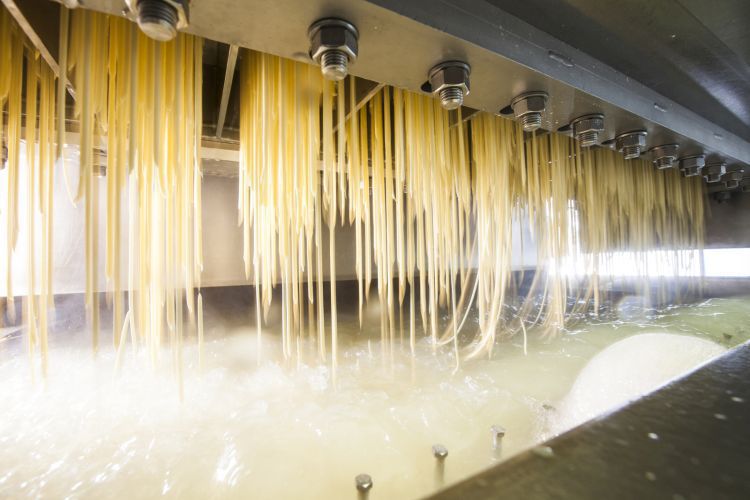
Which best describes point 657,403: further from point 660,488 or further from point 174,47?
point 174,47

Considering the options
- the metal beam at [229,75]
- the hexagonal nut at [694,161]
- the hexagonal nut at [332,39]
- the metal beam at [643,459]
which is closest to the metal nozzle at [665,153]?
the hexagonal nut at [694,161]

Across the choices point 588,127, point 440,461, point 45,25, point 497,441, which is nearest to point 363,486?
point 440,461

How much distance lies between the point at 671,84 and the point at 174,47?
1.46 meters

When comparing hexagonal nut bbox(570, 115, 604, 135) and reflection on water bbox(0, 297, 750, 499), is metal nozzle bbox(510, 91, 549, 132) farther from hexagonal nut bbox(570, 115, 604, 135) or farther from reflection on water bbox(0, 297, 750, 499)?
reflection on water bbox(0, 297, 750, 499)

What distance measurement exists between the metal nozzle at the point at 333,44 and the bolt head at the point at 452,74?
192 millimetres

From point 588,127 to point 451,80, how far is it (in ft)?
1.69

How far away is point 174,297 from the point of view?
75cm

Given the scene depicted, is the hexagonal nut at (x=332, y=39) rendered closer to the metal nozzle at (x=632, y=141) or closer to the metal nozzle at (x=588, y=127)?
the metal nozzle at (x=588, y=127)

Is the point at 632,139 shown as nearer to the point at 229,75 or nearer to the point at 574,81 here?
the point at 574,81

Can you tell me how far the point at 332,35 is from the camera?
502 millimetres

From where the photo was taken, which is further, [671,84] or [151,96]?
[671,84]

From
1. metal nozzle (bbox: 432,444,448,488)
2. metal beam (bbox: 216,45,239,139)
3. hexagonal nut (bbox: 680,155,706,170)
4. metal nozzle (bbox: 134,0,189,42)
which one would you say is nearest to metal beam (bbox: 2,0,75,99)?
metal beam (bbox: 216,45,239,139)

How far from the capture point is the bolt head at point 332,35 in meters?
0.50

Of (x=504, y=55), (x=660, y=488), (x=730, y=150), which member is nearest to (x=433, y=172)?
(x=504, y=55)
